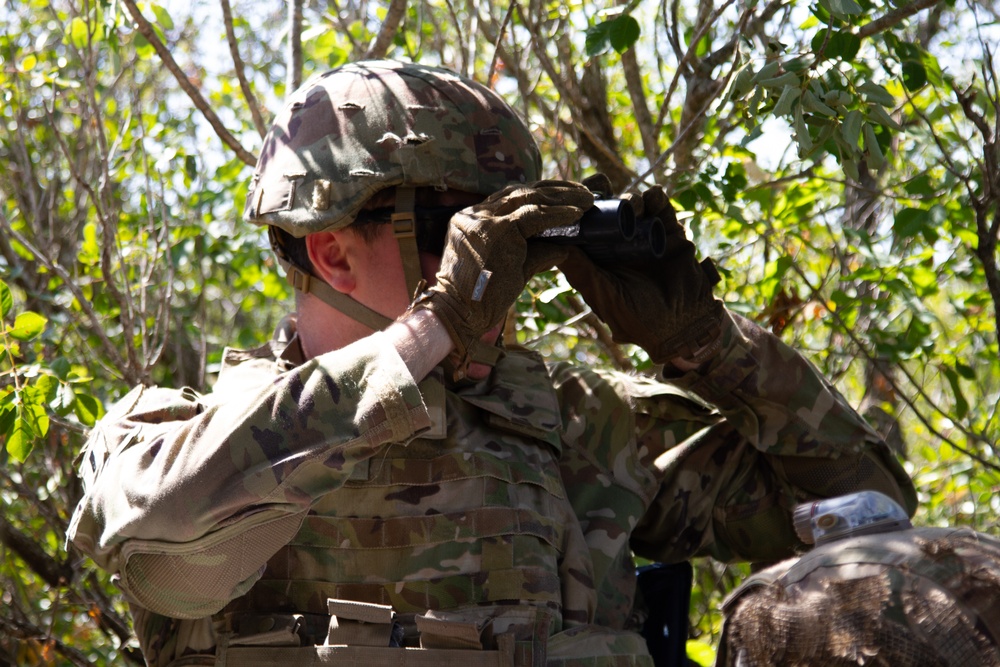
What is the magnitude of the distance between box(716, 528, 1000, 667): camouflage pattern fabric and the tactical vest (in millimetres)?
874

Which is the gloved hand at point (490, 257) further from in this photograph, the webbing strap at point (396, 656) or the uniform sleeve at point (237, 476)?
the webbing strap at point (396, 656)

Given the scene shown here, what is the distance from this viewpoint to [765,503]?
7.70 ft

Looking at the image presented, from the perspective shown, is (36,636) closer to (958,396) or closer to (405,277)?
(405,277)

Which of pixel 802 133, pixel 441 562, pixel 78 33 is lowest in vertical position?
pixel 441 562

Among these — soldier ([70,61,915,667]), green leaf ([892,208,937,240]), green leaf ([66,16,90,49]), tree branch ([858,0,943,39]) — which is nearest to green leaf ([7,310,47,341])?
soldier ([70,61,915,667])

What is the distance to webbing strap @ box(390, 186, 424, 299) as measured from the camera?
2.12 meters

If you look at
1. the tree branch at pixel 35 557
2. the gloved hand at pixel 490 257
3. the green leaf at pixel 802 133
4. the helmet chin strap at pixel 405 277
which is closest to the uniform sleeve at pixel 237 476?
the gloved hand at pixel 490 257

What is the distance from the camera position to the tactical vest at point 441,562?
1.96 metres

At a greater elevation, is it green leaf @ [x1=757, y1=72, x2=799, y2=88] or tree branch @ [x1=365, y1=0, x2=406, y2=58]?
tree branch @ [x1=365, y1=0, x2=406, y2=58]

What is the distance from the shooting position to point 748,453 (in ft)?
7.88

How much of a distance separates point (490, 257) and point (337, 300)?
48cm

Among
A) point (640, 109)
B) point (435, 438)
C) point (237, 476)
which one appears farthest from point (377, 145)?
point (640, 109)

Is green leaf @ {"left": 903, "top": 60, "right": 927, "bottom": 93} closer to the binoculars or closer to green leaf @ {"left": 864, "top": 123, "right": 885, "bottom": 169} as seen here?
green leaf @ {"left": 864, "top": 123, "right": 885, "bottom": 169}

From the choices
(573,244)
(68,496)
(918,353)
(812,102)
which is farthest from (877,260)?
(68,496)
